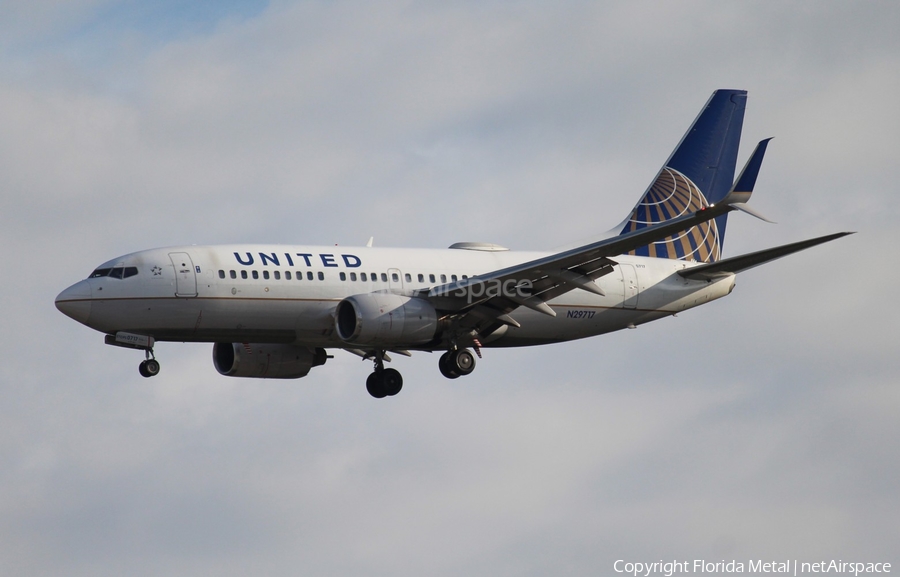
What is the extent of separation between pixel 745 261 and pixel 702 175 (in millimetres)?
9835

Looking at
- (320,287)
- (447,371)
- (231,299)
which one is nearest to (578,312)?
(447,371)

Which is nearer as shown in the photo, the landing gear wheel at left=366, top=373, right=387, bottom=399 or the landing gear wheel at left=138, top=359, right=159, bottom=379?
the landing gear wheel at left=138, top=359, right=159, bottom=379

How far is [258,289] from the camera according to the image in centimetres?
4291

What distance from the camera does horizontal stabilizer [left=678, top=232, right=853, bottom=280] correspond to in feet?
134

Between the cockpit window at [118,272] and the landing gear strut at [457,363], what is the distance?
1070cm

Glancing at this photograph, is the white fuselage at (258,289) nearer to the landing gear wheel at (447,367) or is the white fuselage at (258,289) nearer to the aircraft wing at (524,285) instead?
the aircraft wing at (524,285)

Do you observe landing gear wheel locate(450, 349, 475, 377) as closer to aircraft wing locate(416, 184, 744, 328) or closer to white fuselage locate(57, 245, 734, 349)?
aircraft wing locate(416, 184, 744, 328)

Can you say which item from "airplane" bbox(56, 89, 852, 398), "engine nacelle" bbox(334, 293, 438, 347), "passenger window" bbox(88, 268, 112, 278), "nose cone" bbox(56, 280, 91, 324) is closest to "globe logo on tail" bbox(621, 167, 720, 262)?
"airplane" bbox(56, 89, 852, 398)

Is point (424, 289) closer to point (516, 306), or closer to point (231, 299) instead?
point (516, 306)

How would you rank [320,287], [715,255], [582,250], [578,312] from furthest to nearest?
[715,255], [578,312], [320,287], [582,250]

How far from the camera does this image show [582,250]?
4122 centimetres

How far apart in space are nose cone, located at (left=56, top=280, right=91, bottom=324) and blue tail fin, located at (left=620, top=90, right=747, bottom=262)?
21337 millimetres

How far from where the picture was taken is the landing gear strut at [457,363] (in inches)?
1797

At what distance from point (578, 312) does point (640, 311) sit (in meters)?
2.55
